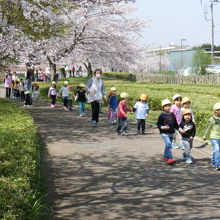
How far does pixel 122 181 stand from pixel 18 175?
2372mm

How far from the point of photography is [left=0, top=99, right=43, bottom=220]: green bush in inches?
172

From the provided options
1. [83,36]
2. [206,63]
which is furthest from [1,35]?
[206,63]

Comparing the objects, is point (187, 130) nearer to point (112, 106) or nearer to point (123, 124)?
point (123, 124)

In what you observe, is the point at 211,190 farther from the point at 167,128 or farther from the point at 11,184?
the point at 11,184

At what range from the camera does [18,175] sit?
5.44m

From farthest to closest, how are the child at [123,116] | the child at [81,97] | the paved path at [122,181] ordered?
the child at [81,97] → the child at [123,116] → the paved path at [122,181]

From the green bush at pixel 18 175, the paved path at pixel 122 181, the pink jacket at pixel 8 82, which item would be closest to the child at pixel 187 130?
the paved path at pixel 122 181

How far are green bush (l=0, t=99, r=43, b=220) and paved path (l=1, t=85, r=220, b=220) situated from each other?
605 mm

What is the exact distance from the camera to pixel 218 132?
28.3 ft

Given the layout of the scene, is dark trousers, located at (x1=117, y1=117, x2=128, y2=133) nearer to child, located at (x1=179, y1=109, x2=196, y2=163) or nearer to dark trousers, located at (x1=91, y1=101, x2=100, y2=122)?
dark trousers, located at (x1=91, y1=101, x2=100, y2=122)

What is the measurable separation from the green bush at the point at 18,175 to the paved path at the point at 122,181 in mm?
605

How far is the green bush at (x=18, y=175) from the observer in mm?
4363

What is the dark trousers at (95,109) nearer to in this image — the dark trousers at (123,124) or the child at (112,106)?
the child at (112,106)

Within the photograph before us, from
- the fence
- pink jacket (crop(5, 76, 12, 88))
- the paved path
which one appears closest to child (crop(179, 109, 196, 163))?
the paved path
